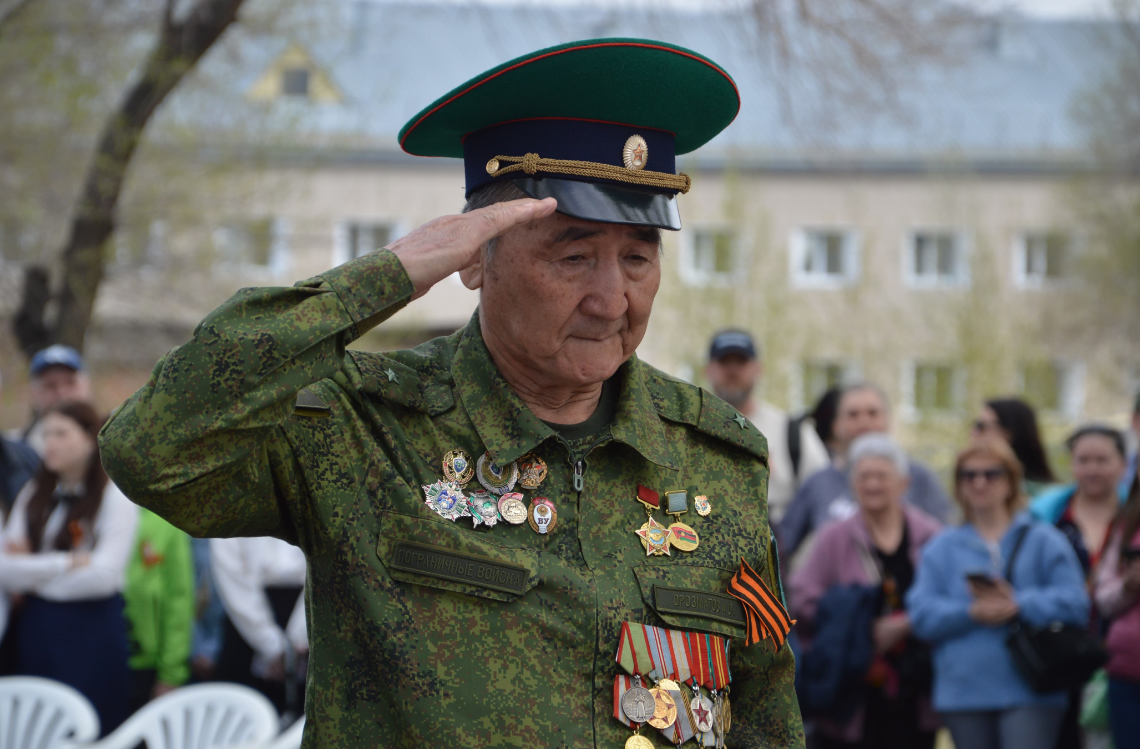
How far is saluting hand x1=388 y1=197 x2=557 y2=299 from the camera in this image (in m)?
1.86

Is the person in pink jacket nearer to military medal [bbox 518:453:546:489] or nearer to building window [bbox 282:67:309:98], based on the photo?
military medal [bbox 518:453:546:489]

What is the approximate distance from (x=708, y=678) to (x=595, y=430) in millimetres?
481

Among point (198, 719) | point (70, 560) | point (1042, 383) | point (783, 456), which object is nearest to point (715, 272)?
point (1042, 383)

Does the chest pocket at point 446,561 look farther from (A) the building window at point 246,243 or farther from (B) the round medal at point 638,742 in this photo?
(A) the building window at point 246,243

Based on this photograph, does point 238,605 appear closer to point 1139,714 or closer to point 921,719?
point 921,719

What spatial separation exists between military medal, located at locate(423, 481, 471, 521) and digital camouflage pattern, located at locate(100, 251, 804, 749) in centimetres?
2

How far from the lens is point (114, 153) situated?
26.0ft

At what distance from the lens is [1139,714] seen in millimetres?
4660

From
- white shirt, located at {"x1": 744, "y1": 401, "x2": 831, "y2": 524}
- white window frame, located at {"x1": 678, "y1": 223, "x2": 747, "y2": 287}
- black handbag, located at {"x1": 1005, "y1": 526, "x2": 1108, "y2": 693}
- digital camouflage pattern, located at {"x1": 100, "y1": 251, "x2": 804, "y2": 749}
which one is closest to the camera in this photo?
digital camouflage pattern, located at {"x1": 100, "y1": 251, "x2": 804, "y2": 749}

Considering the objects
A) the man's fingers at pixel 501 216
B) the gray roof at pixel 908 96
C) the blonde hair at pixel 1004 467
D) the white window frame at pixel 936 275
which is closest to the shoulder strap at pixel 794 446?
the blonde hair at pixel 1004 467

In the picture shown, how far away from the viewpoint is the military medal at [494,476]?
2.07 meters

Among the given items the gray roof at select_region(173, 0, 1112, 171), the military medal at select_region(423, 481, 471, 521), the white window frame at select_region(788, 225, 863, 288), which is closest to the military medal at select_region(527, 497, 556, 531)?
the military medal at select_region(423, 481, 471, 521)

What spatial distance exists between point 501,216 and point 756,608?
837 millimetres

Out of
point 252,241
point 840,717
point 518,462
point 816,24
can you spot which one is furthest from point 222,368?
point 252,241
